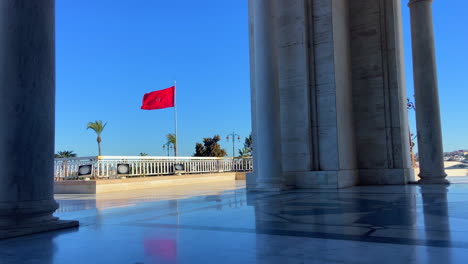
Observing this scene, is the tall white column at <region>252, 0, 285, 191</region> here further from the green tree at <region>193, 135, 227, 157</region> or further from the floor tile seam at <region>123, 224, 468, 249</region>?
the green tree at <region>193, 135, 227, 157</region>

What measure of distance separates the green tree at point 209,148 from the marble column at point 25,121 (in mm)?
63066

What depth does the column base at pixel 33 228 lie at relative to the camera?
16.1 ft

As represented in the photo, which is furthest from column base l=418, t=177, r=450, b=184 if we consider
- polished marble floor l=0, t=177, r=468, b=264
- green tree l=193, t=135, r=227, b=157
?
green tree l=193, t=135, r=227, b=157

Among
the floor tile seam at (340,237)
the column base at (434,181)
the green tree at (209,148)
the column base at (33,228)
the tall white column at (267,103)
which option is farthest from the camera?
the green tree at (209,148)

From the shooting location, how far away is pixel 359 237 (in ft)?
14.1

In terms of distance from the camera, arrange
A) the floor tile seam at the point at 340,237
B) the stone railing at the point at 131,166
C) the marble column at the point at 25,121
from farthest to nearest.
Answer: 1. the stone railing at the point at 131,166
2. the marble column at the point at 25,121
3. the floor tile seam at the point at 340,237

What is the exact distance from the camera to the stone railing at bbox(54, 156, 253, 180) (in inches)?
728

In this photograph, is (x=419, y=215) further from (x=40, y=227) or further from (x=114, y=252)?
(x=40, y=227)

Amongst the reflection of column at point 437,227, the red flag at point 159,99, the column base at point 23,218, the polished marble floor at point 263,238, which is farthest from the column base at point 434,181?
the red flag at point 159,99

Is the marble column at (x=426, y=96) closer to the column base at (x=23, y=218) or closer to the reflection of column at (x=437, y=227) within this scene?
the reflection of column at (x=437, y=227)

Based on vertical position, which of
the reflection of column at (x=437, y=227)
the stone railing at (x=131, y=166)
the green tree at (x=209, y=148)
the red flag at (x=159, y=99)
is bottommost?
the reflection of column at (x=437, y=227)

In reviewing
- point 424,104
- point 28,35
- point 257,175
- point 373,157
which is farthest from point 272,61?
point 28,35

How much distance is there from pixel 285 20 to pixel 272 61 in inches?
77.9

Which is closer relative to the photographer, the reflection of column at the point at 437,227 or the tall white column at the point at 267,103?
the reflection of column at the point at 437,227
